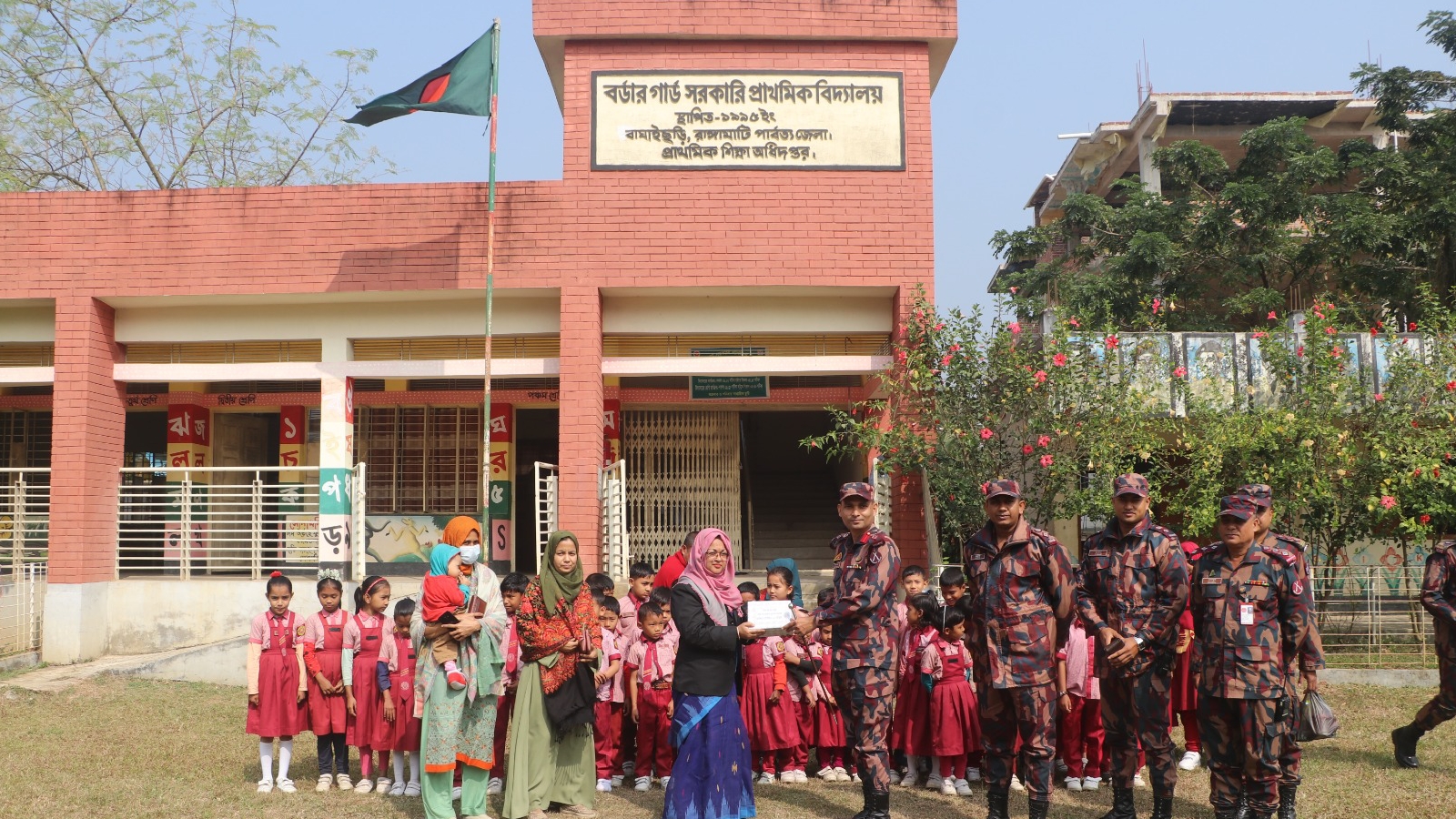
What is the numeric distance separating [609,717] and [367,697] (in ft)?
4.71

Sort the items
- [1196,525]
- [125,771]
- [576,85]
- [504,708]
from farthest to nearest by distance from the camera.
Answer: [576,85] → [1196,525] → [125,771] → [504,708]

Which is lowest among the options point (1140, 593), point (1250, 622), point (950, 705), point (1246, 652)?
point (950, 705)

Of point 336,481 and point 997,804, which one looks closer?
point 997,804

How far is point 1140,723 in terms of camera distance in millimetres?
5402

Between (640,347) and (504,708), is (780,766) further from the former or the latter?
(640,347)

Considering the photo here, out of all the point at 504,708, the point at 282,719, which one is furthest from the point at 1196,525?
the point at 282,719

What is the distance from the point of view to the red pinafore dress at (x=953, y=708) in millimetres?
6547

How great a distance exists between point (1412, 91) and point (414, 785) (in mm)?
16114

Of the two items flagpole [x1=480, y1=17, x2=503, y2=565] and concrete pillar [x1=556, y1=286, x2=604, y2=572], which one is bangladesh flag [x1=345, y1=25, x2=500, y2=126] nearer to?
flagpole [x1=480, y1=17, x2=503, y2=565]

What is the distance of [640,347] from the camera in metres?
12.1

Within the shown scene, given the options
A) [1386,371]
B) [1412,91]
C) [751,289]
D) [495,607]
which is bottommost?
[495,607]

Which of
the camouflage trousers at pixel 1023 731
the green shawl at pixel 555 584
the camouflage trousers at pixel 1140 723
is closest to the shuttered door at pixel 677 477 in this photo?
the green shawl at pixel 555 584

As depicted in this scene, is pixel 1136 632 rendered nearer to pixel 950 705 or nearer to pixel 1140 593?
pixel 1140 593

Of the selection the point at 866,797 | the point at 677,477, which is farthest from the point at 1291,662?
the point at 677,477
